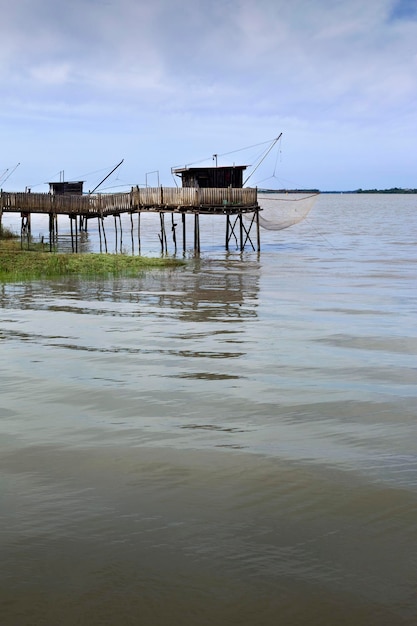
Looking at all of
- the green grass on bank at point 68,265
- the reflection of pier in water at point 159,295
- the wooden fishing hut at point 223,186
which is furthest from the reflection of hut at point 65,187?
the reflection of pier in water at point 159,295

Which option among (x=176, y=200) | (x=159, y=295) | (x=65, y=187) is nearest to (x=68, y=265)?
(x=159, y=295)

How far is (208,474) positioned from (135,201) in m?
34.0

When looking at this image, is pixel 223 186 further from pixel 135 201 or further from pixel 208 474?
pixel 208 474

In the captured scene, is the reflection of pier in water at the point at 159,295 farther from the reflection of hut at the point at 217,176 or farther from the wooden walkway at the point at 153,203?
the reflection of hut at the point at 217,176

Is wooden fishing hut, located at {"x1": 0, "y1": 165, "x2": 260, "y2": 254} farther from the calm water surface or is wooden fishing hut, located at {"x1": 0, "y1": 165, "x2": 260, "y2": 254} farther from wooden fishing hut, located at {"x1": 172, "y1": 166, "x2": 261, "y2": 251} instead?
the calm water surface

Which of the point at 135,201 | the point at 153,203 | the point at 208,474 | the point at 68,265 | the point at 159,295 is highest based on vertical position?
the point at 135,201

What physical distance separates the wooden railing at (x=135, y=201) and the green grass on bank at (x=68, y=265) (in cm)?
764

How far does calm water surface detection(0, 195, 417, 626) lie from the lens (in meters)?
3.80

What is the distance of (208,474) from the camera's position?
5.63 m

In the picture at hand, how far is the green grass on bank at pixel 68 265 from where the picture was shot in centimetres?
2320

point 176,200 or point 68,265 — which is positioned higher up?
point 176,200

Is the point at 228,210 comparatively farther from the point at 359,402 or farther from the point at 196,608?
the point at 196,608

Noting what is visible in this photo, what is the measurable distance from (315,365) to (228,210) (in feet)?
90.2

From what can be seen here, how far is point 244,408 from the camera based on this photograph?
7.64 metres
